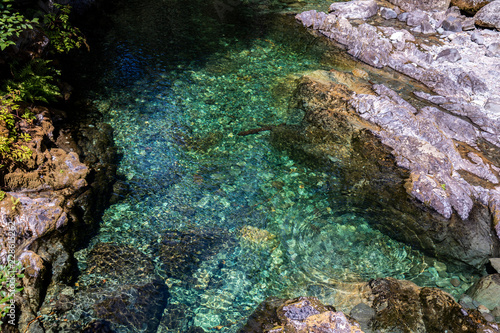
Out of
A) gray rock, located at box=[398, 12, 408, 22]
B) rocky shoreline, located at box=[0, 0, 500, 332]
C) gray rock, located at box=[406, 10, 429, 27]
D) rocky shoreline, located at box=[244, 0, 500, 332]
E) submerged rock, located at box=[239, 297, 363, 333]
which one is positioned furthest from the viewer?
gray rock, located at box=[398, 12, 408, 22]

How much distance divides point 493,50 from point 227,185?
1204 cm

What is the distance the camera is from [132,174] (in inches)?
283

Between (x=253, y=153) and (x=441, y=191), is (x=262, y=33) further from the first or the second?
(x=441, y=191)

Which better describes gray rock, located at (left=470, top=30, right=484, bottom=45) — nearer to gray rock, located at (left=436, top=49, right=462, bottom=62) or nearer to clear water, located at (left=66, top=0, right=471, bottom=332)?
gray rock, located at (left=436, top=49, right=462, bottom=62)

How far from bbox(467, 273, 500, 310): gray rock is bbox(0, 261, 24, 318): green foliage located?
7338 mm

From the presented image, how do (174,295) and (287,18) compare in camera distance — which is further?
(287,18)

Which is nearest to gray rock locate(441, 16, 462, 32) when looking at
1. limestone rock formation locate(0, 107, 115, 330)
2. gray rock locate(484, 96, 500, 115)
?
gray rock locate(484, 96, 500, 115)

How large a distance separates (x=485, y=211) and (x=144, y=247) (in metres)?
7.45

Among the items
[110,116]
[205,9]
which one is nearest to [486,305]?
[110,116]

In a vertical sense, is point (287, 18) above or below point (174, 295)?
above

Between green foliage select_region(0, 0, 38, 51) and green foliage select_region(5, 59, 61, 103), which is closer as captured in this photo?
green foliage select_region(0, 0, 38, 51)

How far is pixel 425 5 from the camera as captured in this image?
15.5m

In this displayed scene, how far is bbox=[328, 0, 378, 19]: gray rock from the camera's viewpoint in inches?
602

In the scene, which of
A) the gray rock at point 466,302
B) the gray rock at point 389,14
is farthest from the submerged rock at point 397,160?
the gray rock at point 389,14
